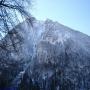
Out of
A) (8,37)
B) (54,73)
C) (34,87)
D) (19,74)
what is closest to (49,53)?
(54,73)

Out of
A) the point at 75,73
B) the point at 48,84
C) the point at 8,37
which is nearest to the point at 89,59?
the point at 75,73

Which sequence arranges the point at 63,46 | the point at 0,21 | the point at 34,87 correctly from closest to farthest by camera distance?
the point at 0,21
the point at 34,87
the point at 63,46

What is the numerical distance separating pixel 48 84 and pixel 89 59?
13.2 meters

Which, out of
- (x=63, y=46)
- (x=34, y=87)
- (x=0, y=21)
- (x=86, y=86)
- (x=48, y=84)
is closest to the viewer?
(x=0, y=21)

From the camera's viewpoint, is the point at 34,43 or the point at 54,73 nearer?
the point at 54,73

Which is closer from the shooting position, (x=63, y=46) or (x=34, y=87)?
(x=34, y=87)

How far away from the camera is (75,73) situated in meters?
41.0

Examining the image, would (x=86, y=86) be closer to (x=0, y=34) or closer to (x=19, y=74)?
(x=19, y=74)

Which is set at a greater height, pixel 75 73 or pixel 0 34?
pixel 0 34

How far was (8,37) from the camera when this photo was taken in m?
6.26

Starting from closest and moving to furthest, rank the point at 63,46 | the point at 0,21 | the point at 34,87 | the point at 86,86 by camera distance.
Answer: the point at 0,21 → the point at 34,87 → the point at 86,86 → the point at 63,46

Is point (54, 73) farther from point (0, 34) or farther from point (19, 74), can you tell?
point (0, 34)

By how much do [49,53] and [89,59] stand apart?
1018 cm

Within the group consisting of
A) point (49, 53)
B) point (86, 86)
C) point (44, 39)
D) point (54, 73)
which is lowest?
point (86, 86)
